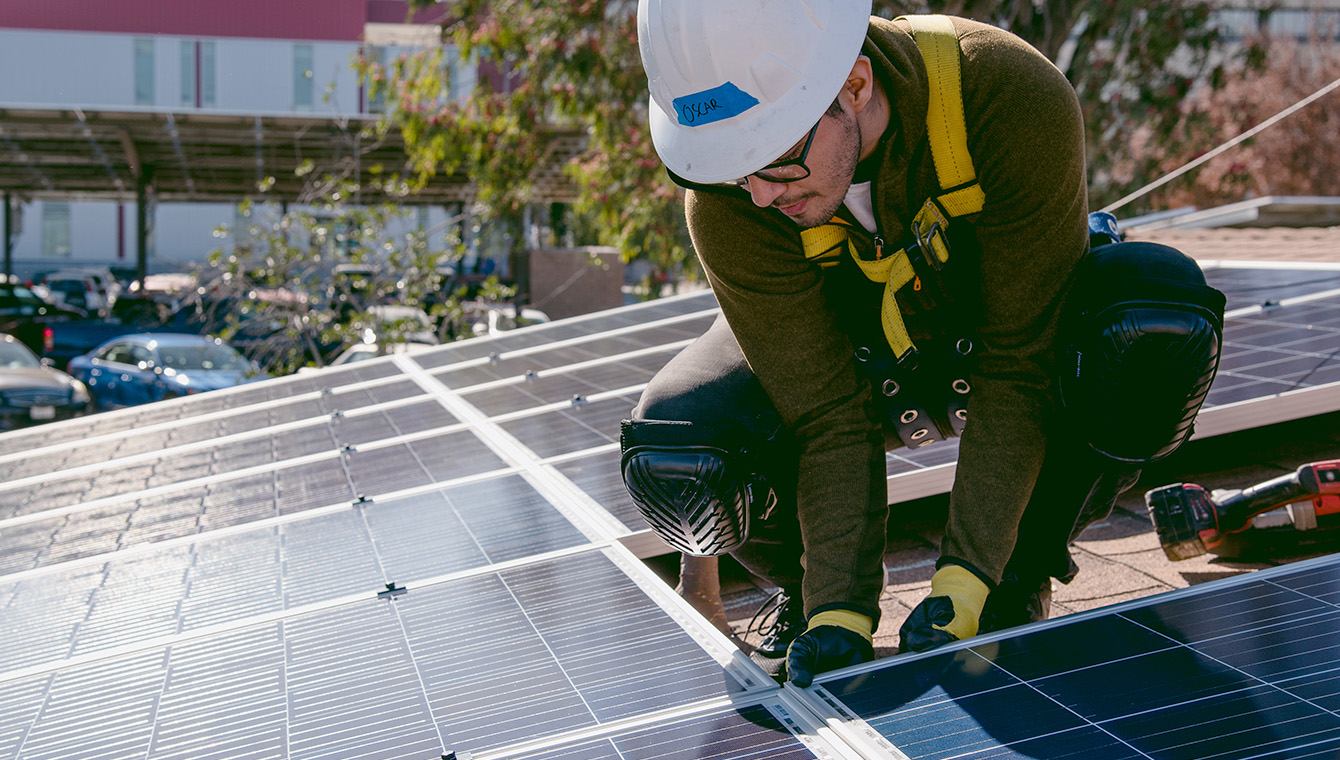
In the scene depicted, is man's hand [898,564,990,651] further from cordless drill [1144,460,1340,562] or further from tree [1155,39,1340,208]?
tree [1155,39,1340,208]

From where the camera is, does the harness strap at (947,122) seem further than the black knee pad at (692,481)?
No

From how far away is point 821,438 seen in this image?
3152 millimetres

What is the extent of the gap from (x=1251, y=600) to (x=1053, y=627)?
0.47 meters

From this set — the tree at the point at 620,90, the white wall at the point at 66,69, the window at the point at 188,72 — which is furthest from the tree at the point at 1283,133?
the white wall at the point at 66,69

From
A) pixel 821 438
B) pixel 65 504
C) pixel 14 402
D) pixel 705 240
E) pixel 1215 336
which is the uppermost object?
pixel 705 240

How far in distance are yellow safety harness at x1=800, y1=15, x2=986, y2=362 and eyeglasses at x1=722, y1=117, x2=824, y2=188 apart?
0.33 metres

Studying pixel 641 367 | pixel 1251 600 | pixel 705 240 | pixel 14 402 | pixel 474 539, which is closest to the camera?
pixel 1251 600

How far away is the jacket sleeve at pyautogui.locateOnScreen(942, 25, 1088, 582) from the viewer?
108 inches

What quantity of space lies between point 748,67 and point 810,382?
0.92 m

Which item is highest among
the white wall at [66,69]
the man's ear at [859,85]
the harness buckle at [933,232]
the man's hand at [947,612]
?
the white wall at [66,69]

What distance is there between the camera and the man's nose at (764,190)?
107 inches

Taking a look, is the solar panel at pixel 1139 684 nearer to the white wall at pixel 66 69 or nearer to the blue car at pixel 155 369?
the blue car at pixel 155 369

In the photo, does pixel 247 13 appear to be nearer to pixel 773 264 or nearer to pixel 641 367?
pixel 641 367

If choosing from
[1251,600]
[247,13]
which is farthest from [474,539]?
[247,13]
